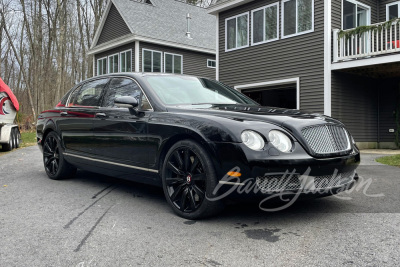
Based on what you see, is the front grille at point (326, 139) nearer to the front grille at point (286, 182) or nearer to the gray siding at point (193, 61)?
the front grille at point (286, 182)

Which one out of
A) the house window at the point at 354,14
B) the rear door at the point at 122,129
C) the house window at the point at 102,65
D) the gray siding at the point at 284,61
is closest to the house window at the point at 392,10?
the house window at the point at 354,14

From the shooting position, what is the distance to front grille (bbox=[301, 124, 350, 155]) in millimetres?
3463

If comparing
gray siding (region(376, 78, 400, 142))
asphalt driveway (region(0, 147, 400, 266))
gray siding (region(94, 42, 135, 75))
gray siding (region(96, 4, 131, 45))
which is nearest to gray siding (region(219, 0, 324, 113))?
gray siding (region(376, 78, 400, 142))

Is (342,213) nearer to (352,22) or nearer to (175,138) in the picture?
(175,138)

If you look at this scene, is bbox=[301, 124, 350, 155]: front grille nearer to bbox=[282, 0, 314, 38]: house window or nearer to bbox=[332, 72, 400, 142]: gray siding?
bbox=[332, 72, 400, 142]: gray siding

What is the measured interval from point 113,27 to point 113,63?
2095 mm

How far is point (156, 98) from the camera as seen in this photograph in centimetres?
430

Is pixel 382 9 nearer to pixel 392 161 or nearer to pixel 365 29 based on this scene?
pixel 365 29

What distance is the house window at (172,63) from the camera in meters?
21.1

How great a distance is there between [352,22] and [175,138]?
1177 cm

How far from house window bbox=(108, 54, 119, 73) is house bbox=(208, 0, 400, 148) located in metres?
8.32

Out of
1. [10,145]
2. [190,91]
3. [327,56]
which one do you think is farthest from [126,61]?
[190,91]

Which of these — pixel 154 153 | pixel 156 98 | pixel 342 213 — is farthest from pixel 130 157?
pixel 342 213

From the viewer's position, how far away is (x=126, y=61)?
2077cm
